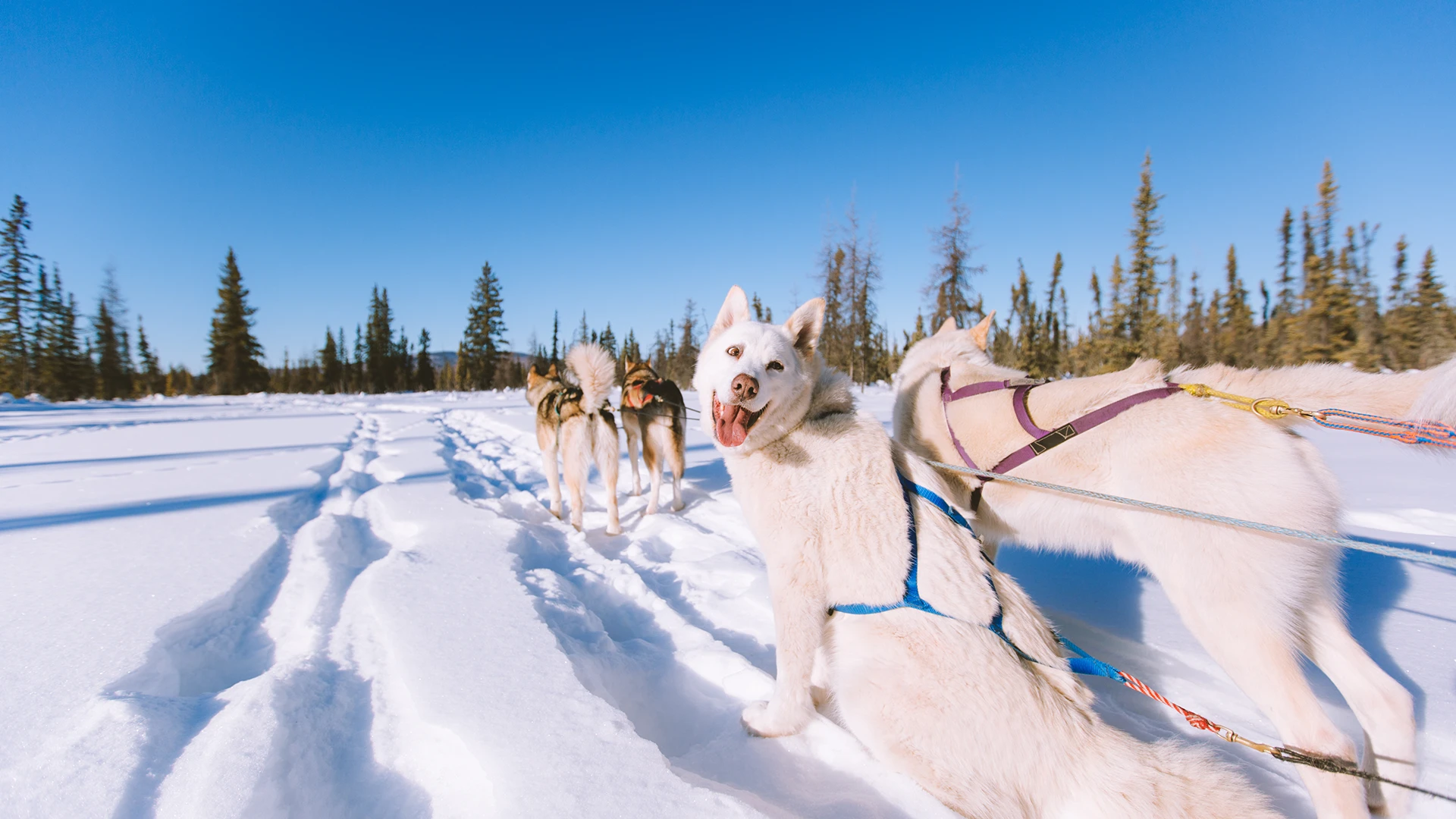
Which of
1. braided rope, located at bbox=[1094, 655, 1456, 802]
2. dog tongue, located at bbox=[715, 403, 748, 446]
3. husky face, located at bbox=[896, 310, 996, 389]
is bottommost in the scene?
braided rope, located at bbox=[1094, 655, 1456, 802]

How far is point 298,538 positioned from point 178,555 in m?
0.65

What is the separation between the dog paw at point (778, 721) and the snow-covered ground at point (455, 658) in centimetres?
4

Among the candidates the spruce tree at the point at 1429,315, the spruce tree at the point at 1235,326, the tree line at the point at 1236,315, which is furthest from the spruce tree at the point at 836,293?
the spruce tree at the point at 1235,326

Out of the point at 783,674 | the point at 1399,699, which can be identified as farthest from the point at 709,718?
the point at 1399,699

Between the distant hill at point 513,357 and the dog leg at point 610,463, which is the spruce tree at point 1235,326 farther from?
the distant hill at point 513,357

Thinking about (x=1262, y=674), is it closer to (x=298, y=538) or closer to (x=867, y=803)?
(x=867, y=803)

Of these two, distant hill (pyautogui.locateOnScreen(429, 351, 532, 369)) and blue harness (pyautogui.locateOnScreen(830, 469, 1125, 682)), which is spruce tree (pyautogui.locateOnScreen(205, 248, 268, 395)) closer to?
distant hill (pyautogui.locateOnScreen(429, 351, 532, 369))

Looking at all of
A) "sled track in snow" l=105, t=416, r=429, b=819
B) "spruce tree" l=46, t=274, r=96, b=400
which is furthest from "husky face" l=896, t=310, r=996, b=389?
"spruce tree" l=46, t=274, r=96, b=400

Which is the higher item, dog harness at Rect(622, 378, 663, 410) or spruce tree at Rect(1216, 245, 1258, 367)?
spruce tree at Rect(1216, 245, 1258, 367)

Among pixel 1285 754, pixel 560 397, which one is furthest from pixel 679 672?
pixel 560 397

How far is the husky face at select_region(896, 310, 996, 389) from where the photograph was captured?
133 inches

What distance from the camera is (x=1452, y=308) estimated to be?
18031 mm

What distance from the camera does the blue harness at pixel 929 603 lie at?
65.7 inches

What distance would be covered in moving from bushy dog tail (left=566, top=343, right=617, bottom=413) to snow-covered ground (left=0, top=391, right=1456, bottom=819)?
1.36 metres
